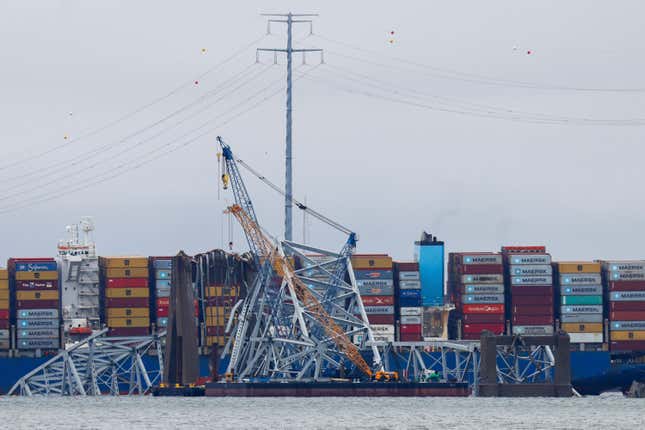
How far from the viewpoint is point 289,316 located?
188 metres

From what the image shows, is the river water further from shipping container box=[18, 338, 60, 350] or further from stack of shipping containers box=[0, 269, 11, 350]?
stack of shipping containers box=[0, 269, 11, 350]

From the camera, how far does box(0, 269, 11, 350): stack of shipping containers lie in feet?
648

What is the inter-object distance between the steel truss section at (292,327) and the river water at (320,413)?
3797 mm

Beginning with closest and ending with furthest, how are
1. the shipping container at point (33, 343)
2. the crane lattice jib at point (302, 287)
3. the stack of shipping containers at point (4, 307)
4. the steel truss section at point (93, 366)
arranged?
the crane lattice jib at point (302, 287) → the steel truss section at point (93, 366) → the stack of shipping containers at point (4, 307) → the shipping container at point (33, 343)

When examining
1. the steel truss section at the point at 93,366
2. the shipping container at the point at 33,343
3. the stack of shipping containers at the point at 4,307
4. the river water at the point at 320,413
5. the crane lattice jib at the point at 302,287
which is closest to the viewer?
the river water at the point at 320,413

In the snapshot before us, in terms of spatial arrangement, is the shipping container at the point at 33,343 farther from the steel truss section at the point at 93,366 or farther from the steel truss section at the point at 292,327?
the steel truss section at the point at 292,327

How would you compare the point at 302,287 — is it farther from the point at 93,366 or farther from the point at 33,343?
the point at 33,343

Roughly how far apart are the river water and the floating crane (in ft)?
13.5

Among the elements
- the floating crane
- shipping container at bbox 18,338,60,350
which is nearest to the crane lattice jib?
the floating crane

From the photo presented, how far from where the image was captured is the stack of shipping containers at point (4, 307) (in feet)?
648

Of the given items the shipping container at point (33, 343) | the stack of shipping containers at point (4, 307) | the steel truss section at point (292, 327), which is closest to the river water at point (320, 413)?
the steel truss section at point (292, 327)

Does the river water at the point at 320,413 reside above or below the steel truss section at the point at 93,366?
below

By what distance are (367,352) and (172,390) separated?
54.0 feet

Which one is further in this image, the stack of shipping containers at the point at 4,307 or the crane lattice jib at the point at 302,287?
the stack of shipping containers at the point at 4,307
